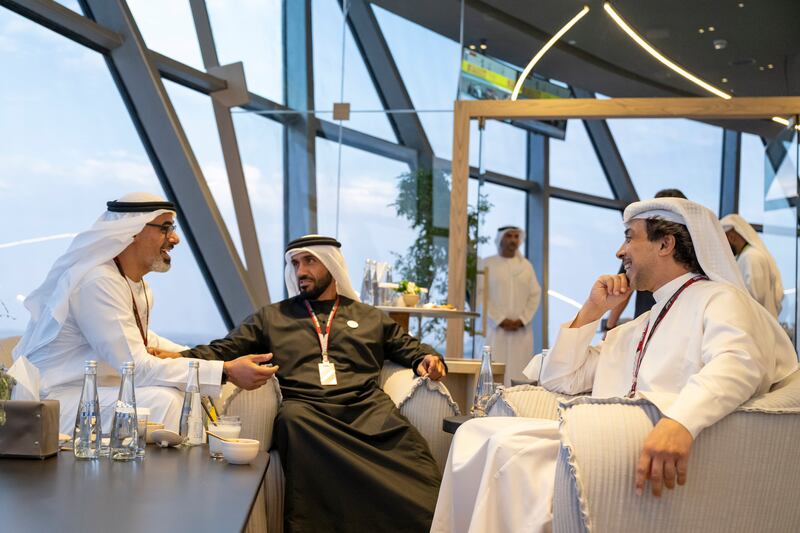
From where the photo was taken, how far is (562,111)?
6859mm

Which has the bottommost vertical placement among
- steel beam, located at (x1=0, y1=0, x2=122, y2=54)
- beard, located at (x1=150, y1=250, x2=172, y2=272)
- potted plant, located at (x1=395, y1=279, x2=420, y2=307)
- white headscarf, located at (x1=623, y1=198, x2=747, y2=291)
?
potted plant, located at (x1=395, y1=279, x2=420, y2=307)

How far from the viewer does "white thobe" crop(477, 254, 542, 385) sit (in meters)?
7.63

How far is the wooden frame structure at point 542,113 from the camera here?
22.0ft

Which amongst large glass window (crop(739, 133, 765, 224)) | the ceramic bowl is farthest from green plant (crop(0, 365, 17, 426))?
large glass window (crop(739, 133, 765, 224))

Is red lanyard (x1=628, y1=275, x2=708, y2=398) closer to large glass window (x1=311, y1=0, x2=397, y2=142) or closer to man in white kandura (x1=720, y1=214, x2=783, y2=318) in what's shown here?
man in white kandura (x1=720, y1=214, x2=783, y2=318)

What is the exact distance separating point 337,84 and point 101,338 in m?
5.18

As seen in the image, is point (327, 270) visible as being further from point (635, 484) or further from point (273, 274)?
point (273, 274)

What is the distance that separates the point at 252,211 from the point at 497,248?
7.35 feet

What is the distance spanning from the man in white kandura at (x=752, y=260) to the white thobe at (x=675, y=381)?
341 centimetres

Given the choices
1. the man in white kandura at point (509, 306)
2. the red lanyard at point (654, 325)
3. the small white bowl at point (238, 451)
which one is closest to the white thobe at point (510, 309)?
the man in white kandura at point (509, 306)

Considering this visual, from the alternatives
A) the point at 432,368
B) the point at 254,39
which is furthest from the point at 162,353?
the point at 254,39

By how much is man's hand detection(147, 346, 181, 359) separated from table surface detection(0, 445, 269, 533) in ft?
3.81

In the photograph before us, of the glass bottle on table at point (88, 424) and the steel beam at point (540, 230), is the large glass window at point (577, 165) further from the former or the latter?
the glass bottle on table at point (88, 424)

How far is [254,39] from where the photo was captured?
Result: 766cm
